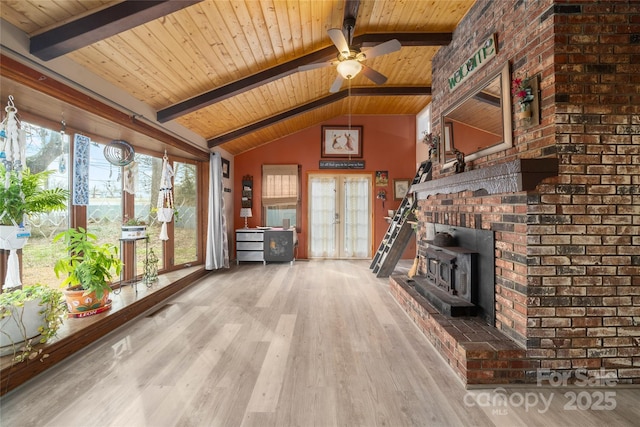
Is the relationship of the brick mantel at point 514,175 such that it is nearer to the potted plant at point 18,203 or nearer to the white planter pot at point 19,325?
the potted plant at point 18,203

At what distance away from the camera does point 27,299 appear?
2137mm

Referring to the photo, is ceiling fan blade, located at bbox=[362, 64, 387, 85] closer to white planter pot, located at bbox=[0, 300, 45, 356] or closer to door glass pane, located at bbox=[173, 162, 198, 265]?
door glass pane, located at bbox=[173, 162, 198, 265]

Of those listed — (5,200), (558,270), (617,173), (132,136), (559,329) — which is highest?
(132,136)

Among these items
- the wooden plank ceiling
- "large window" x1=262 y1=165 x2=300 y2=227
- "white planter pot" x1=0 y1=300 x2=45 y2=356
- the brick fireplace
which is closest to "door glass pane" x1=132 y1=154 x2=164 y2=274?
the wooden plank ceiling

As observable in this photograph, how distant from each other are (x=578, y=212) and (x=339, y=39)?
239 cm

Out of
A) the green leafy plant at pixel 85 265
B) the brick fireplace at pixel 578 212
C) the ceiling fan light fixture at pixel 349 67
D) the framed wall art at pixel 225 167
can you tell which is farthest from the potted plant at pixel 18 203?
the framed wall art at pixel 225 167

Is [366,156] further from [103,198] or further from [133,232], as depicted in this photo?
[103,198]

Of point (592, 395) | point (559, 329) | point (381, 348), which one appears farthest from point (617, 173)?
point (381, 348)

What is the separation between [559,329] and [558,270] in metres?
0.41

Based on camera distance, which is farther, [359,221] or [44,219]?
[359,221]

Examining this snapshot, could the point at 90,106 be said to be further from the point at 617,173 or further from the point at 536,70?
the point at 617,173

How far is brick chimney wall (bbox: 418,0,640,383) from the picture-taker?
1912mm

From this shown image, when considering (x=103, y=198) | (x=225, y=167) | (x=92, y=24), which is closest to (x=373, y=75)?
(x=92, y=24)

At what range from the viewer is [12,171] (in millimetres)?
2123
